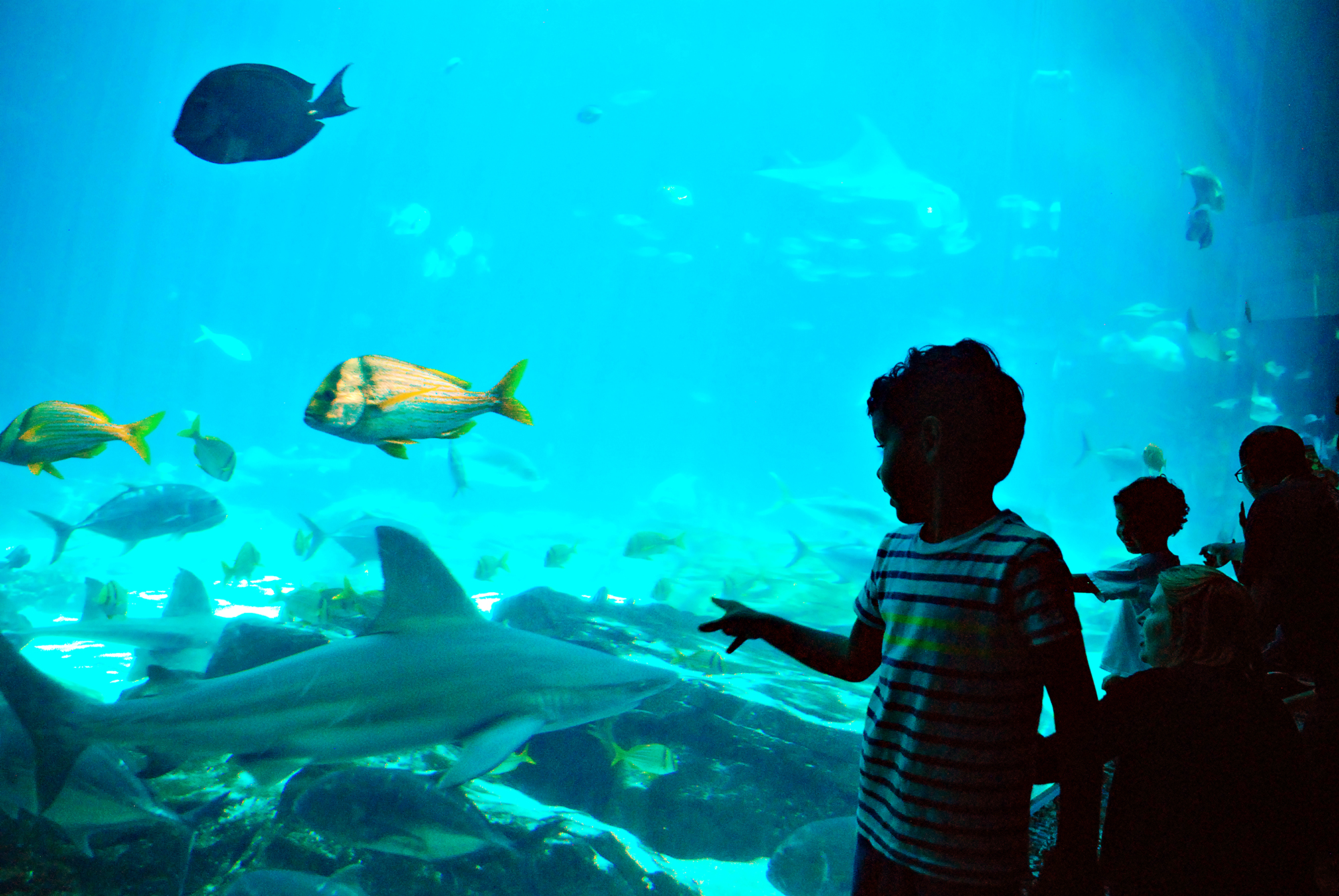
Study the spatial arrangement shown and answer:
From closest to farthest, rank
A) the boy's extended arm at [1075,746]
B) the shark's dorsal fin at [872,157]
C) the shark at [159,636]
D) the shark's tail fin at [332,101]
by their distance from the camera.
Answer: the boy's extended arm at [1075,746] < the shark's tail fin at [332,101] < the shark at [159,636] < the shark's dorsal fin at [872,157]

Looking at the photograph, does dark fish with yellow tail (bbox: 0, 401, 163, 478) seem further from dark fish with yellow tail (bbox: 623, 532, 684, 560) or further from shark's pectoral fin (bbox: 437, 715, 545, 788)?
dark fish with yellow tail (bbox: 623, 532, 684, 560)

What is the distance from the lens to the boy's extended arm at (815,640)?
141 centimetres

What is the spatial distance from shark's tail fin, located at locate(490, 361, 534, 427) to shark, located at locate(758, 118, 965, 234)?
4019 centimetres

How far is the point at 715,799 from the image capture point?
4.73 metres

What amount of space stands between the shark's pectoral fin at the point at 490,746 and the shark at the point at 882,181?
40.9 meters

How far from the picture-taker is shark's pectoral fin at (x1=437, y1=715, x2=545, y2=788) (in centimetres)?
274

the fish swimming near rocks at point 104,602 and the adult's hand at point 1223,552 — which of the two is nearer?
the adult's hand at point 1223,552

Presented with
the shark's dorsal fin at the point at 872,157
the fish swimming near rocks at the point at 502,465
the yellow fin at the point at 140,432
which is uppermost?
the shark's dorsal fin at the point at 872,157

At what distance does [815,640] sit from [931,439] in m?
0.53

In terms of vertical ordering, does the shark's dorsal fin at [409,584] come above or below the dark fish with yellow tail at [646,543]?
below

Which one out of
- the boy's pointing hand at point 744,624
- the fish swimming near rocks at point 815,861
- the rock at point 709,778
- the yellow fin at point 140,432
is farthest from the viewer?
the rock at point 709,778

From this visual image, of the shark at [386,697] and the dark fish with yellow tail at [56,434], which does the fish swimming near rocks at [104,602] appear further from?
the shark at [386,697]

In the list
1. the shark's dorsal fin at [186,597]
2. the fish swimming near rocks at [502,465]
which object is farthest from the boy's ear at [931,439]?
the fish swimming near rocks at [502,465]

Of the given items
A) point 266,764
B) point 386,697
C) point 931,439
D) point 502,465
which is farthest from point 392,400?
point 502,465
